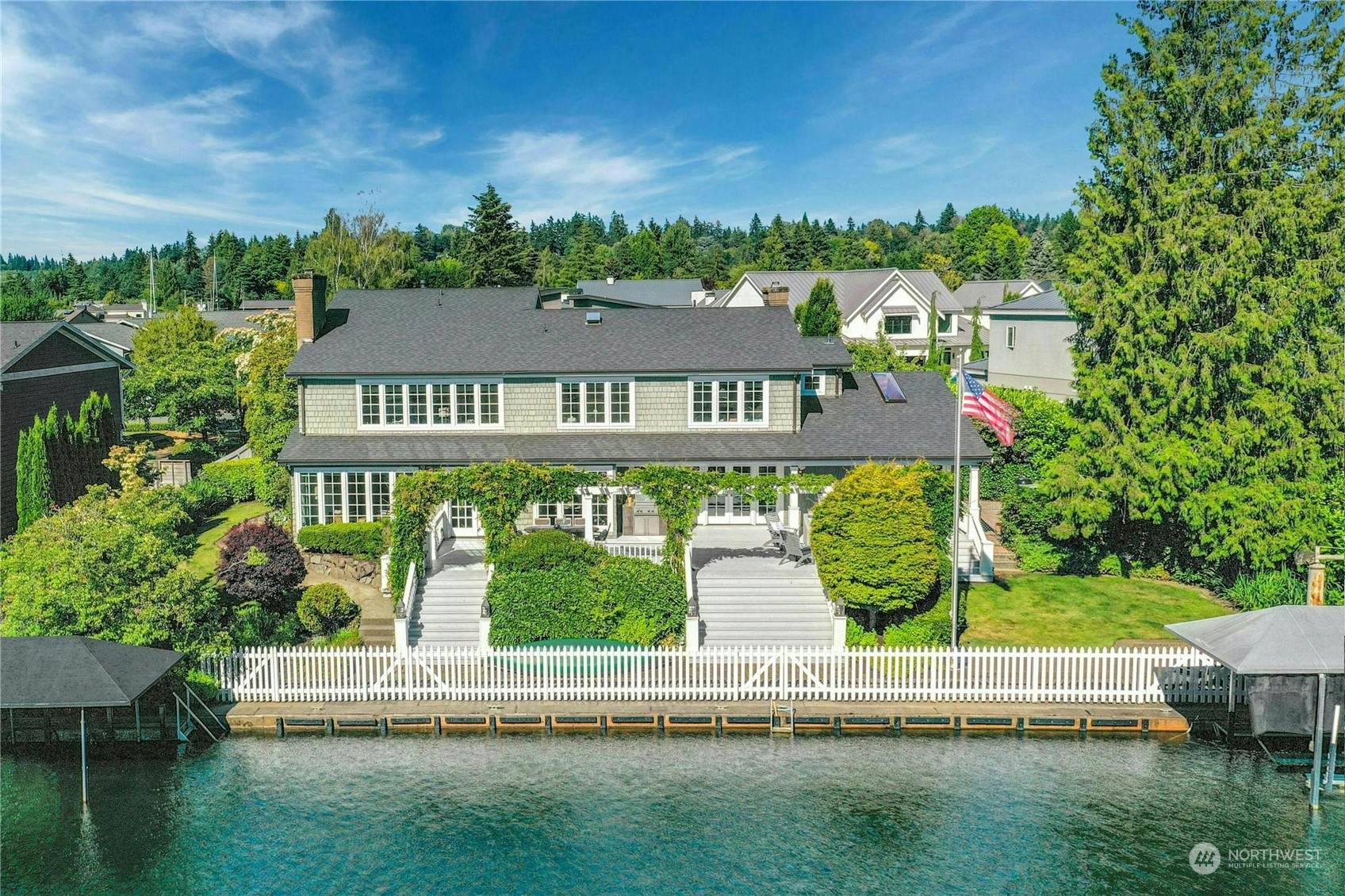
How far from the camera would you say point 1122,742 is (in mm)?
21375

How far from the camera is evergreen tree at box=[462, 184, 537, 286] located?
8788 cm

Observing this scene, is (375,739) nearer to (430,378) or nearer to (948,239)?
(430,378)

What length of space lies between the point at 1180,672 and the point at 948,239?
526 ft

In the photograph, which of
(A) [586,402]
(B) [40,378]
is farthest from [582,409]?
(B) [40,378]

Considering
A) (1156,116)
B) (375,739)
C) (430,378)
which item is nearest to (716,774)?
(375,739)

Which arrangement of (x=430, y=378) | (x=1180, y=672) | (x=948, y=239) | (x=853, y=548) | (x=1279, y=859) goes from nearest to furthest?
(x=1279, y=859) < (x=1180, y=672) < (x=853, y=548) < (x=430, y=378) < (x=948, y=239)

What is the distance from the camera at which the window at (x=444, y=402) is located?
32562 mm

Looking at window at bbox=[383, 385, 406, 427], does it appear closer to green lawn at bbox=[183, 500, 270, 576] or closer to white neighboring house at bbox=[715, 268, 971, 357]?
green lawn at bbox=[183, 500, 270, 576]

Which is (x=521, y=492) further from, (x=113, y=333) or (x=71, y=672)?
(x=113, y=333)

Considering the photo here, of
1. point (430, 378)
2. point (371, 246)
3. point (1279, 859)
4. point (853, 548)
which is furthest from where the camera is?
point (371, 246)

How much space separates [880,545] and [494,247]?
70.5 meters

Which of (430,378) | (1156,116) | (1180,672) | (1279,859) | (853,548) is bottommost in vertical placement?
(1279,859)

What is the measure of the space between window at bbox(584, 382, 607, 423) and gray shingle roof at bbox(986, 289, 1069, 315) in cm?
2393

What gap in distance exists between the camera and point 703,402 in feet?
107
